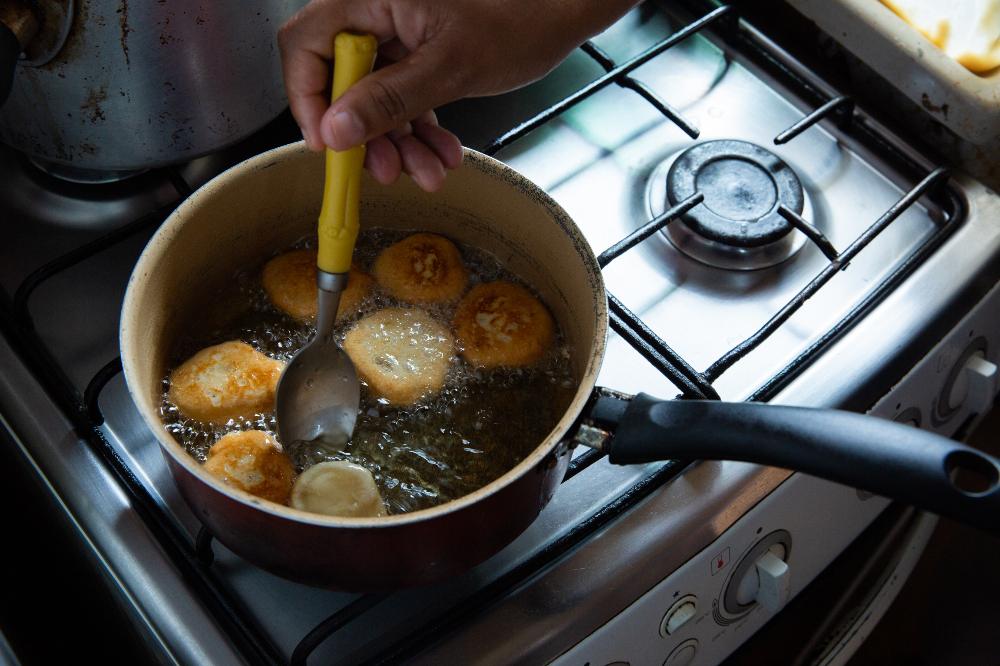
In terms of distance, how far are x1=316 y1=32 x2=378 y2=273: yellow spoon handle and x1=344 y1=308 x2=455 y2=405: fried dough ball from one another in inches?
4.7

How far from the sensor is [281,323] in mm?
756

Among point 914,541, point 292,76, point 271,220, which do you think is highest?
point 292,76

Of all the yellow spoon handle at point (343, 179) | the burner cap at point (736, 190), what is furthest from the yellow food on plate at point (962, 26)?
the yellow spoon handle at point (343, 179)

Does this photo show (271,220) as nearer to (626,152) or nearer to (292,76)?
(292,76)

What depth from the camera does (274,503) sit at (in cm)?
50

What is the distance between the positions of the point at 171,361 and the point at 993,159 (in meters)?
0.90

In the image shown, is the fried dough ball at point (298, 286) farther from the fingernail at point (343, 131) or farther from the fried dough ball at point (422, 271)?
the fingernail at point (343, 131)

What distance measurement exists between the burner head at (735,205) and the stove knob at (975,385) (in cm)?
21

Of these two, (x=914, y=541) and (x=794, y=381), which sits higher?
(x=794, y=381)

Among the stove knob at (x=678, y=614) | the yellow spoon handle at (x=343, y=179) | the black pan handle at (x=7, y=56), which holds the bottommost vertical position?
the stove knob at (x=678, y=614)

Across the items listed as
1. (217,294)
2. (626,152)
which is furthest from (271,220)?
(626,152)

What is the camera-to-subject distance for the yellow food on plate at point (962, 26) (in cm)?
91

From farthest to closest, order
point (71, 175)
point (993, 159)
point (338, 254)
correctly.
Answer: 1. point (993, 159)
2. point (71, 175)
3. point (338, 254)

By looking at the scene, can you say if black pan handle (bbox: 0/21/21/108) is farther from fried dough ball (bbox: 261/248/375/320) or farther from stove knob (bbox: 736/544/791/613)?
stove knob (bbox: 736/544/791/613)
